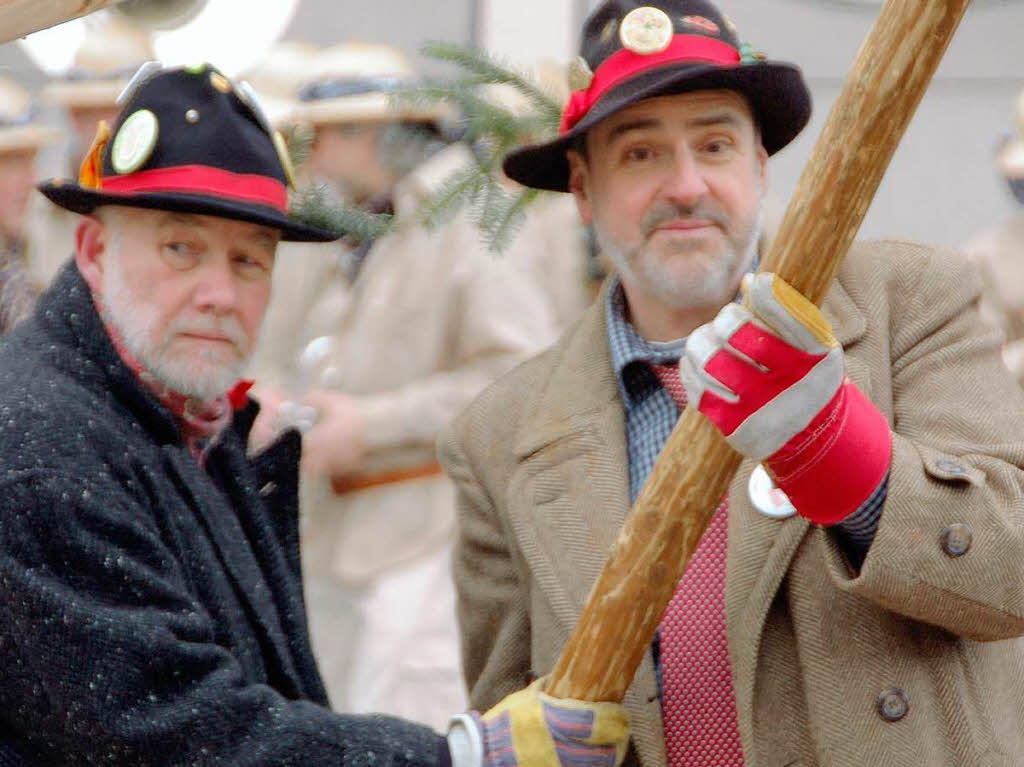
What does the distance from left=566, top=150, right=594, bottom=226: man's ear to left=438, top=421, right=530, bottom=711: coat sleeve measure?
50 centimetres

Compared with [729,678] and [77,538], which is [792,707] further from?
[77,538]

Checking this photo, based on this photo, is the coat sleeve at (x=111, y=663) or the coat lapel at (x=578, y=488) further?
the coat lapel at (x=578, y=488)

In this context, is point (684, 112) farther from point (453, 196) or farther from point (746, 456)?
point (746, 456)

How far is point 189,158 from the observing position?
128 inches

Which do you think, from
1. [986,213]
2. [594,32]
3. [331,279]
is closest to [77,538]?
[594,32]

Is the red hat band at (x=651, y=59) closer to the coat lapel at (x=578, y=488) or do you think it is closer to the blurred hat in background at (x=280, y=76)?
the coat lapel at (x=578, y=488)

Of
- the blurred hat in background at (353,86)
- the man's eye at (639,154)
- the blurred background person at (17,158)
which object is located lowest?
the blurred background person at (17,158)

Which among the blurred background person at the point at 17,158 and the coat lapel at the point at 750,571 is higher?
the coat lapel at the point at 750,571

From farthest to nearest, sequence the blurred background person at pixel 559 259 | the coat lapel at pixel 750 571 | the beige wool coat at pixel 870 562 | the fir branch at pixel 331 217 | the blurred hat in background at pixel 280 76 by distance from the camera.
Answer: the blurred hat in background at pixel 280 76 < the blurred background person at pixel 559 259 < the fir branch at pixel 331 217 < the coat lapel at pixel 750 571 < the beige wool coat at pixel 870 562

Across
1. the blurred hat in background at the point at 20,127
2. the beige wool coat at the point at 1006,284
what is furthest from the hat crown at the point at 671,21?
the blurred hat in background at the point at 20,127

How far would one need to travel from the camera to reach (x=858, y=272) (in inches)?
132

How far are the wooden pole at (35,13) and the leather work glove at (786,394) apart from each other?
1.05 metres

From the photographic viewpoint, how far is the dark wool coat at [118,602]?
2832mm

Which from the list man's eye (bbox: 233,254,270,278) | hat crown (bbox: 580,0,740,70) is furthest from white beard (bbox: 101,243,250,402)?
hat crown (bbox: 580,0,740,70)
